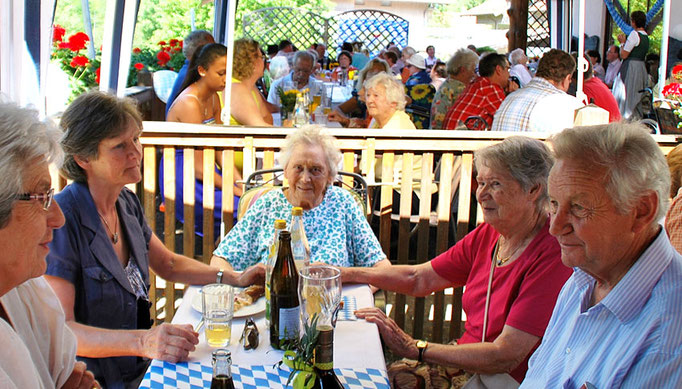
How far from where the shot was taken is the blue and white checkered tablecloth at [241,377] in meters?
1.60

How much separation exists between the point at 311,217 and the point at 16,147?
1443 millimetres

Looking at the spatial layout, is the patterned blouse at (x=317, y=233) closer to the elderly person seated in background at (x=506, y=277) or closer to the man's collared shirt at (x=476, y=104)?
the elderly person seated in background at (x=506, y=277)

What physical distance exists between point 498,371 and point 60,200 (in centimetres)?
155

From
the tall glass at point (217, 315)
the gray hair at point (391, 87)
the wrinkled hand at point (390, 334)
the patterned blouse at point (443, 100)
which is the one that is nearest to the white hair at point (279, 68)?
the patterned blouse at point (443, 100)

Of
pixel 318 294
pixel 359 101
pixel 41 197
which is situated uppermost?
pixel 359 101

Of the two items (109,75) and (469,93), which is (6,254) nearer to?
(109,75)

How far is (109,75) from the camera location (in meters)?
4.74

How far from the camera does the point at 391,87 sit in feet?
15.8

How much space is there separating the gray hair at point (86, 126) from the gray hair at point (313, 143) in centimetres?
79

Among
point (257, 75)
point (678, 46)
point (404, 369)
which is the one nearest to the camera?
point (404, 369)

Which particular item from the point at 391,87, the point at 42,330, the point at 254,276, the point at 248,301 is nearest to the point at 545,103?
the point at 391,87

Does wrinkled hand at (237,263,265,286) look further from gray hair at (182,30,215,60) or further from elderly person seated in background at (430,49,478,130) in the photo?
gray hair at (182,30,215,60)

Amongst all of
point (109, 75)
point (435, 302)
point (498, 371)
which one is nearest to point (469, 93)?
point (435, 302)

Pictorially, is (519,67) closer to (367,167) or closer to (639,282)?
(367,167)
